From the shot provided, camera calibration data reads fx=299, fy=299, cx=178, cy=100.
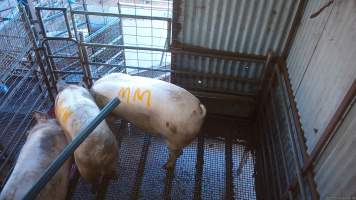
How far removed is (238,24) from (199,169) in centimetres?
162

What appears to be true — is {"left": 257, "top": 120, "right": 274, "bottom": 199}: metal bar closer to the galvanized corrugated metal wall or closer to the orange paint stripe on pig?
the galvanized corrugated metal wall

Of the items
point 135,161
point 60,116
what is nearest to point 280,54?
point 135,161

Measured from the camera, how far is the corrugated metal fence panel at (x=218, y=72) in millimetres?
3553

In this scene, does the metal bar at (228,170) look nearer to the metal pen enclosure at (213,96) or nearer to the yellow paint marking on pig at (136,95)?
the metal pen enclosure at (213,96)

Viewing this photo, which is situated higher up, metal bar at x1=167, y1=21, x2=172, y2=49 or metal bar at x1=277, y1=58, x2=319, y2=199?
metal bar at x1=167, y1=21, x2=172, y2=49

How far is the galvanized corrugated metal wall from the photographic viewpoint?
3.07 meters

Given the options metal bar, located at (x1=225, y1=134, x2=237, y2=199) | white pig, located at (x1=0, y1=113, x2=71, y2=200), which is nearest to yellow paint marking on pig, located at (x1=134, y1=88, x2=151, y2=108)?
white pig, located at (x1=0, y1=113, x2=71, y2=200)

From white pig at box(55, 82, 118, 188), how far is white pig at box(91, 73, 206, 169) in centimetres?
31

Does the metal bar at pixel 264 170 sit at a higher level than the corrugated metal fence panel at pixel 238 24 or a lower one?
lower

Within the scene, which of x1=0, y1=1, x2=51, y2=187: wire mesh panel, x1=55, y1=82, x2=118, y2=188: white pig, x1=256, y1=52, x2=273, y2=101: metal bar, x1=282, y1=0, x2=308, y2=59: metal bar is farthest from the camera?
x1=256, y1=52, x2=273, y2=101: metal bar

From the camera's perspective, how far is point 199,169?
3246mm

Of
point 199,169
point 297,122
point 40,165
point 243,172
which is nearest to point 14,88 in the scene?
point 40,165

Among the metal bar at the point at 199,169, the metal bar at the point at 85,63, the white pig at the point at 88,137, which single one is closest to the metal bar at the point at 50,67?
the metal bar at the point at 85,63

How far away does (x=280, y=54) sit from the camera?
3.37 m
